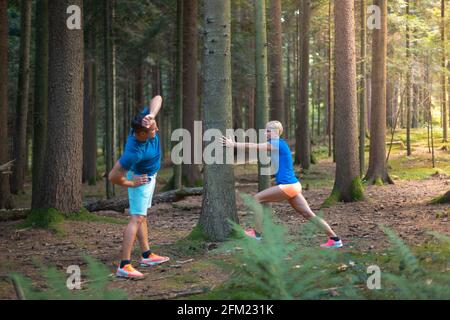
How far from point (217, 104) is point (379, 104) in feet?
37.9

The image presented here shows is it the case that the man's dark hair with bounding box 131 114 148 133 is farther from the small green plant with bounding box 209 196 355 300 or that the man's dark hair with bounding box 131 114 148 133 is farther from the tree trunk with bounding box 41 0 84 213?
the tree trunk with bounding box 41 0 84 213

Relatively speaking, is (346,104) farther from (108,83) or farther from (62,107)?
(108,83)

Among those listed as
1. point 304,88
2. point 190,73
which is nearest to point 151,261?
point 190,73

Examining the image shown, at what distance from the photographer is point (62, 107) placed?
11.0 m

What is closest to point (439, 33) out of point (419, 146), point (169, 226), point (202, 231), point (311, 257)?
point (419, 146)

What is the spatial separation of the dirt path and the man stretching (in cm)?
39

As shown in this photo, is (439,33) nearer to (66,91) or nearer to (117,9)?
(117,9)

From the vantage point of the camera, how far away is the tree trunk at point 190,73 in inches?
719

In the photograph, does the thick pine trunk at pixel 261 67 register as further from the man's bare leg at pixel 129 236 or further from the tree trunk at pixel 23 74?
the tree trunk at pixel 23 74

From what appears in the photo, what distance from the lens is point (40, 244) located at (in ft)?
32.1

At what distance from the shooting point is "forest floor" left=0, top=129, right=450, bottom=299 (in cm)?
668

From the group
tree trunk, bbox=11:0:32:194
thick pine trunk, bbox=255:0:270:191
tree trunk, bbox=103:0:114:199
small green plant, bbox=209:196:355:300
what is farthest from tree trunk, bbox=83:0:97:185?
small green plant, bbox=209:196:355:300

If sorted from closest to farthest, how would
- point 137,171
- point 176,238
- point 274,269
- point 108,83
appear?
1. point 274,269
2. point 137,171
3. point 176,238
4. point 108,83

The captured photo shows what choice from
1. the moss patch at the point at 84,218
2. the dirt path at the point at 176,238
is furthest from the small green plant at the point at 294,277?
the moss patch at the point at 84,218
